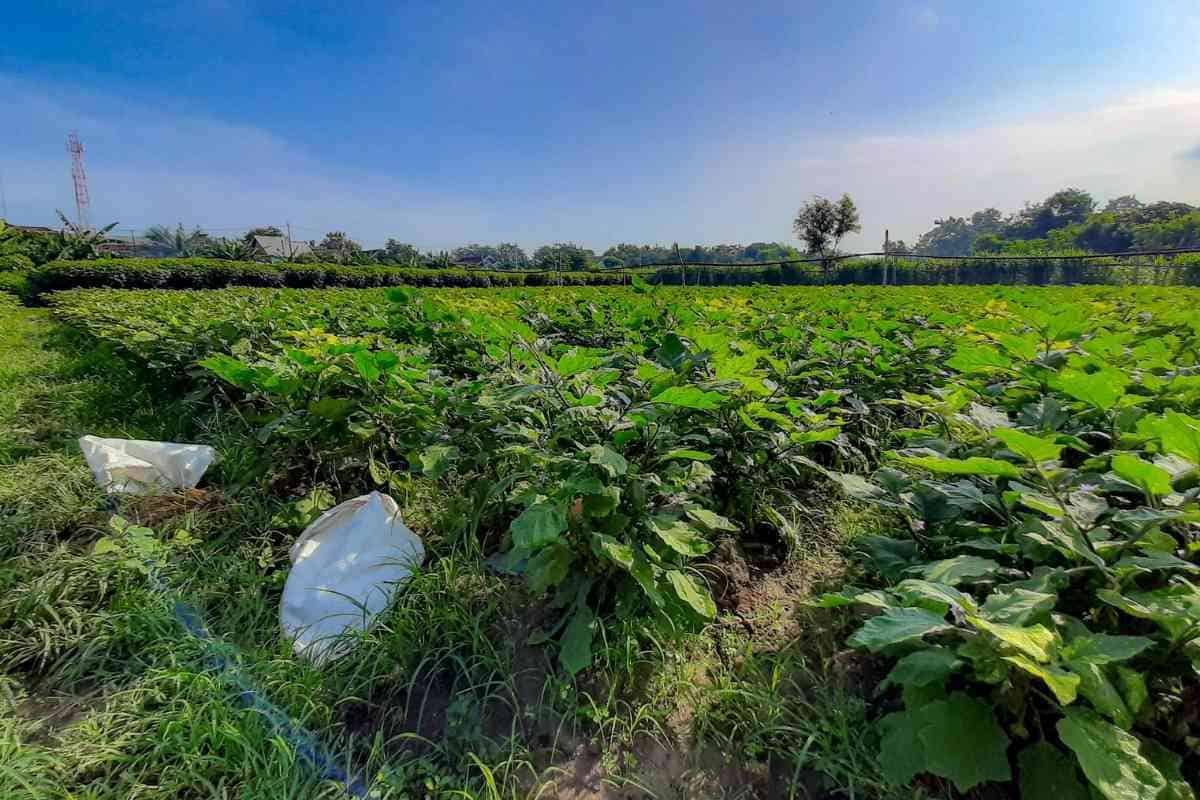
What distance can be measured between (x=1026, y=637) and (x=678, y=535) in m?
0.65

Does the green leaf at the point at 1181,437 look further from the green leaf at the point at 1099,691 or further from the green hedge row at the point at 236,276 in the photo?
the green hedge row at the point at 236,276

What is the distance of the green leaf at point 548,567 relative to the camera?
1.24 m

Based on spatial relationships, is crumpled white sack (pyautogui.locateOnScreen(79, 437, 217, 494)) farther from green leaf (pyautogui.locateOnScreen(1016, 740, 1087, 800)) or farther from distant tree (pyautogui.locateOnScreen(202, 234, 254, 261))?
distant tree (pyautogui.locateOnScreen(202, 234, 254, 261))

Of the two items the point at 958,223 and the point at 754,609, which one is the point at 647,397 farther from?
the point at 958,223

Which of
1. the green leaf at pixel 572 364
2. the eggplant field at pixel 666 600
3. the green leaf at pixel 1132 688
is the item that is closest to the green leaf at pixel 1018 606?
the eggplant field at pixel 666 600

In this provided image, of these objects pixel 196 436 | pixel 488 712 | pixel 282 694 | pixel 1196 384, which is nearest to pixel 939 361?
pixel 1196 384

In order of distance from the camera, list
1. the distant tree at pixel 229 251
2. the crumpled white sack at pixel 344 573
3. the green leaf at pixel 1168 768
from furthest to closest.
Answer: the distant tree at pixel 229 251 → the crumpled white sack at pixel 344 573 → the green leaf at pixel 1168 768

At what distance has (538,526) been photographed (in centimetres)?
109

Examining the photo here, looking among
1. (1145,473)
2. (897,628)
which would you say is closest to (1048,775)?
(897,628)

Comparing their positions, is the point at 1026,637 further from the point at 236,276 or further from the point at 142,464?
the point at 236,276

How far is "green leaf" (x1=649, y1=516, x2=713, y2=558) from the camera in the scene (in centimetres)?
119

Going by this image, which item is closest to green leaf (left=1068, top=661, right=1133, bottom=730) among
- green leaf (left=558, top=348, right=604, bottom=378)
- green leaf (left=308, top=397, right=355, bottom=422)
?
green leaf (left=558, top=348, right=604, bottom=378)

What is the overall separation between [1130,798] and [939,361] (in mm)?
1805

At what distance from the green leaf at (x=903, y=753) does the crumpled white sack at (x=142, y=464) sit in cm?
A: 267
